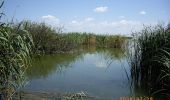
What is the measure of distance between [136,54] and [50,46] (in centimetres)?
767

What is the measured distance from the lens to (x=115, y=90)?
5684 mm

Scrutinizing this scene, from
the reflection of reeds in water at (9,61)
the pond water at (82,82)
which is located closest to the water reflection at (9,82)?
the reflection of reeds in water at (9,61)

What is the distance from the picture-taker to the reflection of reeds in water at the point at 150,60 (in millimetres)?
5309

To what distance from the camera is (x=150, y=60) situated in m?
5.56

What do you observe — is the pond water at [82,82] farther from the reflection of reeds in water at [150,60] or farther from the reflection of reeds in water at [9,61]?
the reflection of reeds in water at [9,61]

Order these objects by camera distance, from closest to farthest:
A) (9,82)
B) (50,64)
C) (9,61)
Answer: (9,61), (9,82), (50,64)

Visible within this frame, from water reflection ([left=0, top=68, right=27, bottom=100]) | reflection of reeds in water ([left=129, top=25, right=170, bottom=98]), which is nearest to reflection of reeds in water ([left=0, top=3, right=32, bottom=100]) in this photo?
water reflection ([left=0, top=68, right=27, bottom=100])

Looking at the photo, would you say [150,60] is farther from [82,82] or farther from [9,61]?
[9,61]

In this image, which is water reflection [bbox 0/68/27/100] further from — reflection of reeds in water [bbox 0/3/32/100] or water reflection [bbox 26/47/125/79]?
water reflection [bbox 26/47/125/79]

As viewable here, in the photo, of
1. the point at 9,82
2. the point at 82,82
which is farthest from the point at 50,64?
the point at 9,82

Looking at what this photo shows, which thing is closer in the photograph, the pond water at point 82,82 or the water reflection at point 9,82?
the water reflection at point 9,82

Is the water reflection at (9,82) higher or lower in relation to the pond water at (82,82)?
higher

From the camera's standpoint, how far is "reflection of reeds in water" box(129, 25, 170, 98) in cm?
531

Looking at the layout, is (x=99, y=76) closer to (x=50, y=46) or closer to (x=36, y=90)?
(x=36, y=90)
